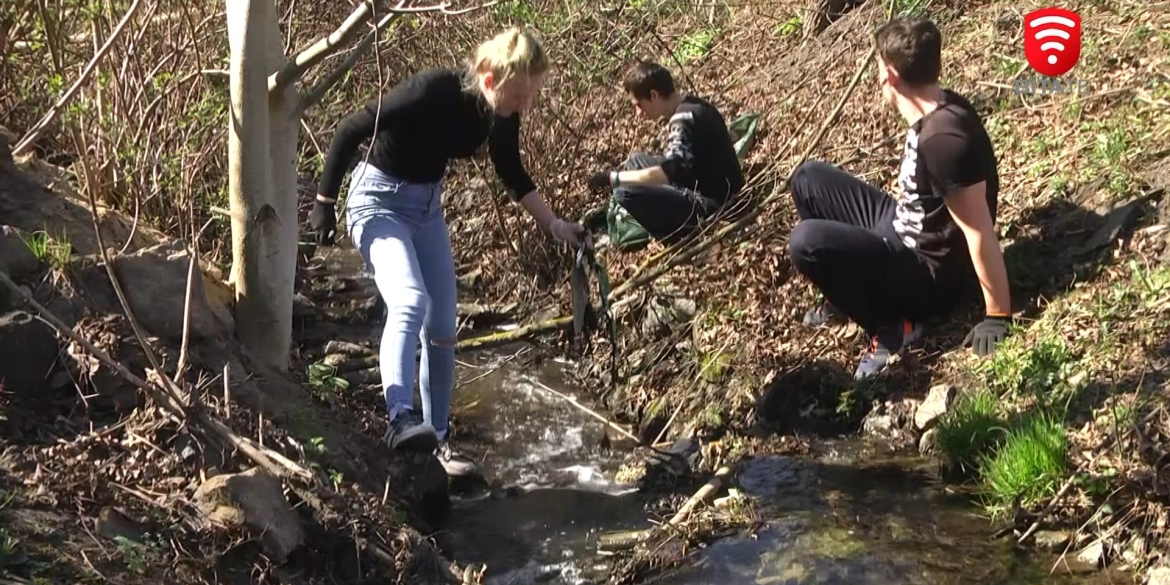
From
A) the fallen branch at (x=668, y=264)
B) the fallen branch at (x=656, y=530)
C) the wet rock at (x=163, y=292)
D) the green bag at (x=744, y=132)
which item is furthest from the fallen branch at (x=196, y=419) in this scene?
the green bag at (x=744, y=132)

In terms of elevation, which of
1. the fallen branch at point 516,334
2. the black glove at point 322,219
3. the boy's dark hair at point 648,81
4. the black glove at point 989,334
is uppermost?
the boy's dark hair at point 648,81

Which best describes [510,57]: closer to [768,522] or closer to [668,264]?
[768,522]

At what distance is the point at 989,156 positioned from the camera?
15.8 ft

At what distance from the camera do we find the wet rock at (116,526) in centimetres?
328

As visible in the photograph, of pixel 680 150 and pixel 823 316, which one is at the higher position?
pixel 680 150

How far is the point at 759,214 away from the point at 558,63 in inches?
88.6

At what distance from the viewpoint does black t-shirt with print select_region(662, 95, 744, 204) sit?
21.4ft

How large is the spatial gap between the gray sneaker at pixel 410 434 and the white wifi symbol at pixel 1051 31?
14.7 ft

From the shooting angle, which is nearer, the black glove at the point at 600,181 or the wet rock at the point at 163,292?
the wet rock at the point at 163,292

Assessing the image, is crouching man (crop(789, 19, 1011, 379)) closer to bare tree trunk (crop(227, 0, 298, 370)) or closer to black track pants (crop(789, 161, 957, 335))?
black track pants (crop(789, 161, 957, 335))

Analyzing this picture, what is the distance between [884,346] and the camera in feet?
17.1

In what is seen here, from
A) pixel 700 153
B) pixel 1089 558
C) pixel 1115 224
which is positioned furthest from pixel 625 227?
pixel 1089 558

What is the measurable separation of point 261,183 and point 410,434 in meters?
1.16

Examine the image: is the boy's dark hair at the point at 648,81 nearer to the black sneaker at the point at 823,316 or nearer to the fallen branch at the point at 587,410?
the black sneaker at the point at 823,316
